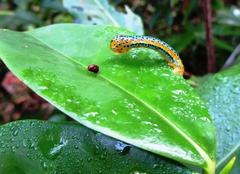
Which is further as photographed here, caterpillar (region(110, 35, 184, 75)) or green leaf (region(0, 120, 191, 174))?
caterpillar (region(110, 35, 184, 75))

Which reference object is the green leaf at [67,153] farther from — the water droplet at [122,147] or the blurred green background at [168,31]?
the blurred green background at [168,31]

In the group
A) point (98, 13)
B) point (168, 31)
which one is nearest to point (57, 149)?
point (98, 13)

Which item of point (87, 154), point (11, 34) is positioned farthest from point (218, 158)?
point (11, 34)

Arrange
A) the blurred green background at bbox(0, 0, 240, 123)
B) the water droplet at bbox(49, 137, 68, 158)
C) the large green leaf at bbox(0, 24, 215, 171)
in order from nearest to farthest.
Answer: the large green leaf at bbox(0, 24, 215, 171)
the water droplet at bbox(49, 137, 68, 158)
the blurred green background at bbox(0, 0, 240, 123)

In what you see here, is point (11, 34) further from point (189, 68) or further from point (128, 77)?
point (189, 68)

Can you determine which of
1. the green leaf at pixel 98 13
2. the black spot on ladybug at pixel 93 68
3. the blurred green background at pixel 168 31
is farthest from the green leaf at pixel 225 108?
the blurred green background at pixel 168 31

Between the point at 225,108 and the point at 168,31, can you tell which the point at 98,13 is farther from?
the point at 168,31

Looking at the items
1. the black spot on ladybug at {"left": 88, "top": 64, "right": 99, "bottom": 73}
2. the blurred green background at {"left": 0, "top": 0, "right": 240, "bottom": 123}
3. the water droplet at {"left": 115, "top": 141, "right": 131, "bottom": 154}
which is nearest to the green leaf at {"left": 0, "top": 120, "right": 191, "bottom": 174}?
the water droplet at {"left": 115, "top": 141, "right": 131, "bottom": 154}

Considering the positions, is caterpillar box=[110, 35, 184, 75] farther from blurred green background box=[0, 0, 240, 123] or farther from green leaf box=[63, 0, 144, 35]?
blurred green background box=[0, 0, 240, 123]
